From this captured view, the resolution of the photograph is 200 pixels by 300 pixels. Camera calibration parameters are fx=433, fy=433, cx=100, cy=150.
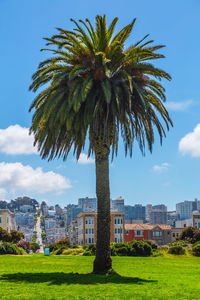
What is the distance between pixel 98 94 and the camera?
2352 cm

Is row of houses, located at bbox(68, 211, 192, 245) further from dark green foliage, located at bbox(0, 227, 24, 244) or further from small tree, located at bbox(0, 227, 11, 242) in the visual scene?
small tree, located at bbox(0, 227, 11, 242)

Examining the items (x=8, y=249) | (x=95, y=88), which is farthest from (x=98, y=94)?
(x=8, y=249)

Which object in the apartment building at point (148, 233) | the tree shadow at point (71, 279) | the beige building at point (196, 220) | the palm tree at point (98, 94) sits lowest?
the apartment building at point (148, 233)

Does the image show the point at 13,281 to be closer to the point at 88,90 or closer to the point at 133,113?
the point at 88,90

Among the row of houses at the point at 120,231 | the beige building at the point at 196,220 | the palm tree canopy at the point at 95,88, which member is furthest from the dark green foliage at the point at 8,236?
the palm tree canopy at the point at 95,88

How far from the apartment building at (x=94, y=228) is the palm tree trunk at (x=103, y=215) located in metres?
83.4

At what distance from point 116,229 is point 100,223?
85.7 m

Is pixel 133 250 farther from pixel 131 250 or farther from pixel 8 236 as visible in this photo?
pixel 8 236

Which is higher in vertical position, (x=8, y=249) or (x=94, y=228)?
(x=94, y=228)

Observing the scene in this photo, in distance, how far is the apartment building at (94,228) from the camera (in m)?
106

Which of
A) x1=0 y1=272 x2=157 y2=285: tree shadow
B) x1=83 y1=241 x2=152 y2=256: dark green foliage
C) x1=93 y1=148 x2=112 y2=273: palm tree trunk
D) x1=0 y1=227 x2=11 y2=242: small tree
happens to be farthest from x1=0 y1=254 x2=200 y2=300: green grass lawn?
x1=0 y1=227 x2=11 y2=242: small tree

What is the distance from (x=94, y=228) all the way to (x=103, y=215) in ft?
277

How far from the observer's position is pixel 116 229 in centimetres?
10750

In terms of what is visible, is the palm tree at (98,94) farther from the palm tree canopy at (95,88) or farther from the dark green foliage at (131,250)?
the dark green foliage at (131,250)
